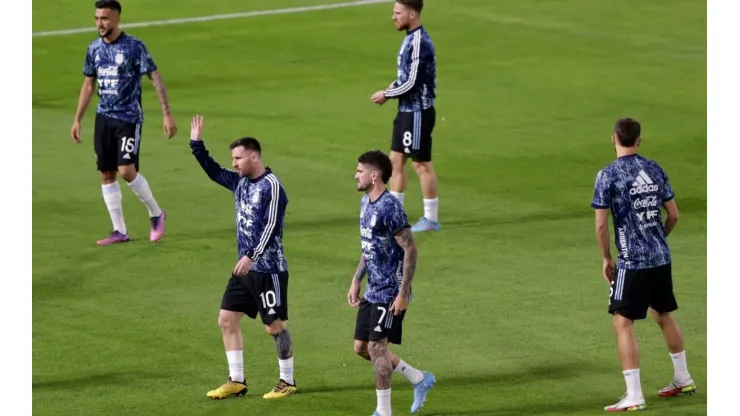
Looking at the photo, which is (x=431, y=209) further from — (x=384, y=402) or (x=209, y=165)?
(x=384, y=402)

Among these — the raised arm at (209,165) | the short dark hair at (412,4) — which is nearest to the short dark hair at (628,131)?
the raised arm at (209,165)

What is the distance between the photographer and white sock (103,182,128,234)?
A: 1689 cm

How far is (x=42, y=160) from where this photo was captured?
21312mm

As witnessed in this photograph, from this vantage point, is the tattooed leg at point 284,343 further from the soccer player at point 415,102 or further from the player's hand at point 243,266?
the soccer player at point 415,102

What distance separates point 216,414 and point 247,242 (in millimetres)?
1370

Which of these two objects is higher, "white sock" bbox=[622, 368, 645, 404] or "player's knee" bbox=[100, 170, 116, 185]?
"player's knee" bbox=[100, 170, 116, 185]

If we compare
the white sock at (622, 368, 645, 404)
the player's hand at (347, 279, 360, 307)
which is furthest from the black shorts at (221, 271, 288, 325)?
the white sock at (622, 368, 645, 404)

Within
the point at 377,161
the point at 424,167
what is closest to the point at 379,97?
the point at 424,167

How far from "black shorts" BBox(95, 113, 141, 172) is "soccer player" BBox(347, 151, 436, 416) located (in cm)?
570

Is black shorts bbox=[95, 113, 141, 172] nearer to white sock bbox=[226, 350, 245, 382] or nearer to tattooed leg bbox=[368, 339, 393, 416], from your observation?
white sock bbox=[226, 350, 245, 382]

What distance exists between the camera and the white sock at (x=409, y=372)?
1166 cm

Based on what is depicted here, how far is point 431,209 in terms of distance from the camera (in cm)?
1736

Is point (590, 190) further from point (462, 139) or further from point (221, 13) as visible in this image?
point (221, 13)

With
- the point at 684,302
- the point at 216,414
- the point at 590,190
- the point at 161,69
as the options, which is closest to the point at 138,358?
the point at 216,414
